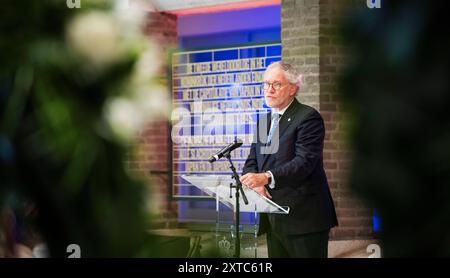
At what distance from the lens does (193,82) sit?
2619mm

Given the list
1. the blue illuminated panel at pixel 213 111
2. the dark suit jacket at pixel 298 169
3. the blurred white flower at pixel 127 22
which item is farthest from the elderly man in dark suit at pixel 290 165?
the blurred white flower at pixel 127 22

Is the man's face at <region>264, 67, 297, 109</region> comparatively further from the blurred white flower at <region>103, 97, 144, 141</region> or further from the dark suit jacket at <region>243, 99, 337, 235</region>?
the blurred white flower at <region>103, 97, 144, 141</region>

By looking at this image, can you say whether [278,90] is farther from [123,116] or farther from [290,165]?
[123,116]

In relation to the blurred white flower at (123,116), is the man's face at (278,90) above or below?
above

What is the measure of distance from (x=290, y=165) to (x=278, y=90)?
1.05 ft

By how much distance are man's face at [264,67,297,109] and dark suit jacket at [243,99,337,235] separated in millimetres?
41

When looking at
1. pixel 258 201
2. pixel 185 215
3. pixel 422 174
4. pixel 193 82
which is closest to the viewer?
pixel 422 174

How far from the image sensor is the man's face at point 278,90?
9.77ft

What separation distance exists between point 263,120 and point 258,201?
35cm

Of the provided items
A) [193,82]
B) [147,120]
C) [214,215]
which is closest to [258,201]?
[214,215]

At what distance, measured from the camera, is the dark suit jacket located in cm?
288

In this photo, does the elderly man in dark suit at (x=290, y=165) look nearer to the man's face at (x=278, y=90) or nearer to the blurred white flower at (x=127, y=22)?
the man's face at (x=278, y=90)

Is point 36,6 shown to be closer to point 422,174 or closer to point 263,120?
point 422,174

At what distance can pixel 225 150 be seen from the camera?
2.56 meters
